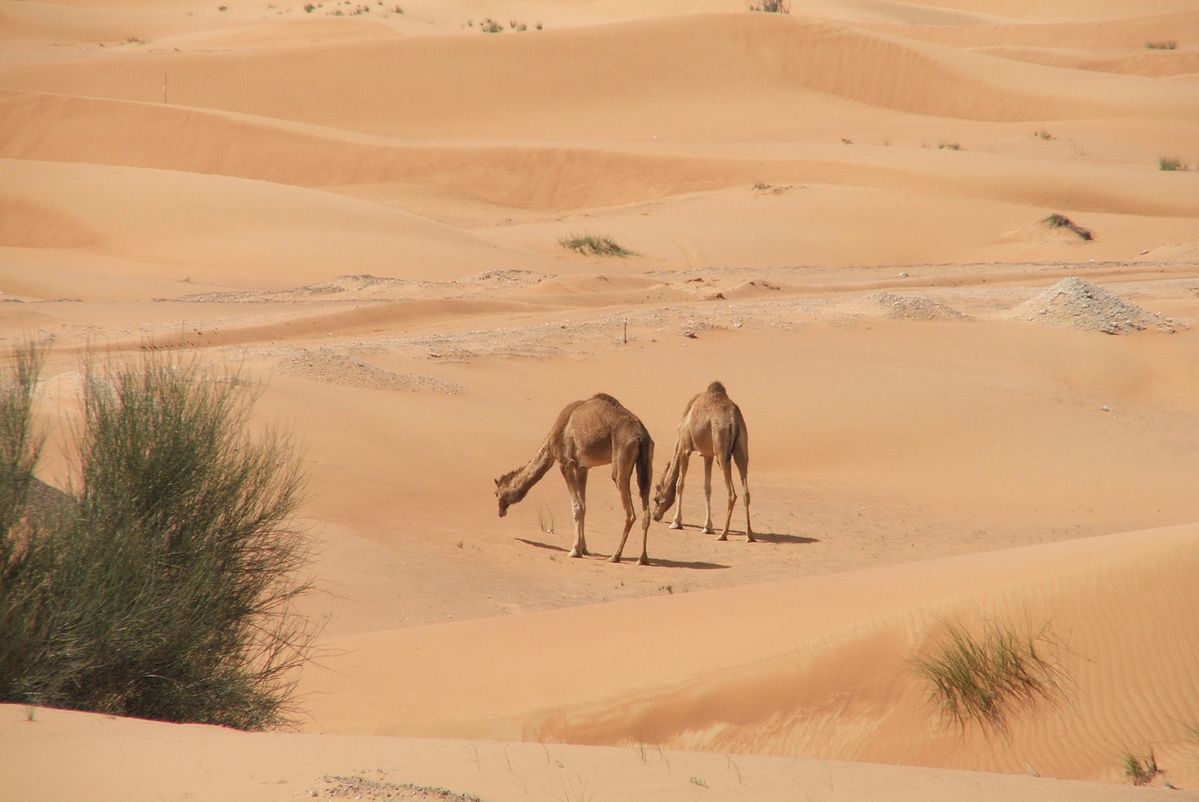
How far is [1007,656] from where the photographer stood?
8.27 metres

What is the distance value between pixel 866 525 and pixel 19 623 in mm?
11364

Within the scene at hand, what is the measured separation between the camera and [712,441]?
14.9m

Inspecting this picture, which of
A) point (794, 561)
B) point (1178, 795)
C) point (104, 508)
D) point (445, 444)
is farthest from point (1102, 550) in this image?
point (445, 444)

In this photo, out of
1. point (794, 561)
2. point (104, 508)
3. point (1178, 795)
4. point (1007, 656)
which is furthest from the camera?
point (794, 561)

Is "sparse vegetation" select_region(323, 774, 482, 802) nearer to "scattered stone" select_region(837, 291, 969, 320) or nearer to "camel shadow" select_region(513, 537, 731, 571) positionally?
"camel shadow" select_region(513, 537, 731, 571)

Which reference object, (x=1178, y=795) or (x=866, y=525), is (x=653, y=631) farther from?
(x=866, y=525)

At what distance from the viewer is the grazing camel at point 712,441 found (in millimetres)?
14711

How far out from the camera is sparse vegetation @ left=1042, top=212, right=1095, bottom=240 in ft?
123

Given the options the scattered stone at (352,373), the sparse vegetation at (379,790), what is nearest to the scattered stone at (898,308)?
the scattered stone at (352,373)

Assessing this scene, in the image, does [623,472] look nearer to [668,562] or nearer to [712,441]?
[668,562]

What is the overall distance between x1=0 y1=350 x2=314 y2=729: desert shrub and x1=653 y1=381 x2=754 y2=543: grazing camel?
6611mm

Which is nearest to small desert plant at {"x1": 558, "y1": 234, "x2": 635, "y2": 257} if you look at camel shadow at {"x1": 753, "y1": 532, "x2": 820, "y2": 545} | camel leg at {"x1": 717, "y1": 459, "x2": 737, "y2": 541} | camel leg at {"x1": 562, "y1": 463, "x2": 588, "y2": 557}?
camel shadow at {"x1": 753, "y1": 532, "x2": 820, "y2": 545}

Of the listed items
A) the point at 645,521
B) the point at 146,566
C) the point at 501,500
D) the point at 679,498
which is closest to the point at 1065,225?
the point at 679,498

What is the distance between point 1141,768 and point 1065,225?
106 feet
